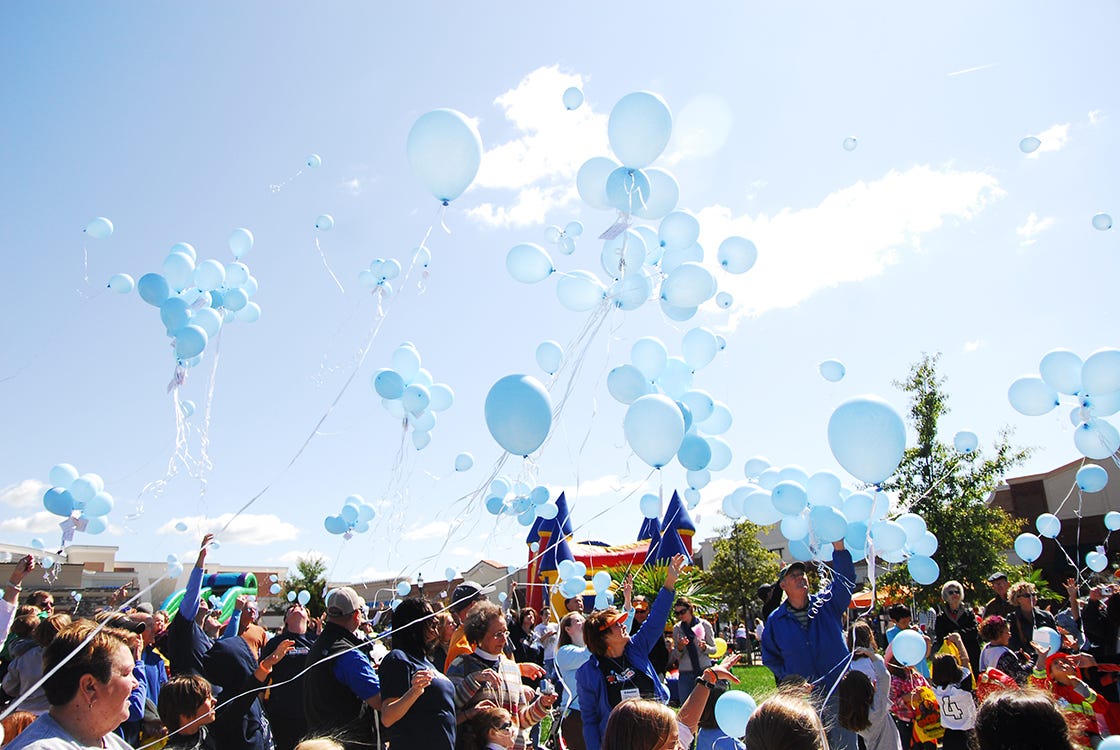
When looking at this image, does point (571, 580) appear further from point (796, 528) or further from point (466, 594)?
point (466, 594)

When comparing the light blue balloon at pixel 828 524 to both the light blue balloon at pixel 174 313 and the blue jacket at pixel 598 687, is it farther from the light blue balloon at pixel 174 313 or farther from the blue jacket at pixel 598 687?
the light blue balloon at pixel 174 313

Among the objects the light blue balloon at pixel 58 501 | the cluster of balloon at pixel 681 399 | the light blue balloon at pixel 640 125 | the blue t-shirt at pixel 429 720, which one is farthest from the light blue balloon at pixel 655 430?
the light blue balloon at pixel 58 501

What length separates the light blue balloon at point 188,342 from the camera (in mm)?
5828

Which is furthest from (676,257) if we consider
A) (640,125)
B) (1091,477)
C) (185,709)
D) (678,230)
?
(1091,477)

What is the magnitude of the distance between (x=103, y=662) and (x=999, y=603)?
273 inches

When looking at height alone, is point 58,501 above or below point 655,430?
below

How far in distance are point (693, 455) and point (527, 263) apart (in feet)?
6.34

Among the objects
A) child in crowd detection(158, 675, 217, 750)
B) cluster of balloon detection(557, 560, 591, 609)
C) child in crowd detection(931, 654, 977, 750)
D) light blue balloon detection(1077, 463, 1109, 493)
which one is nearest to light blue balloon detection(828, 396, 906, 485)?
child in crowd detection(931, 654, 977, 750)

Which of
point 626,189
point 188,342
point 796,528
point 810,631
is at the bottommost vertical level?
point 810,631

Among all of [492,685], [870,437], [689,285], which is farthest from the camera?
[689,285]

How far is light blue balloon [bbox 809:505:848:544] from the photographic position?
4684 millimetres

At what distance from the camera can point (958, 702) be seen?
15.0 feet

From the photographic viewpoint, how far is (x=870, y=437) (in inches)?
169

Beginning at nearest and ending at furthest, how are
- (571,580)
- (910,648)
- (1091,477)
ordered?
1. (910,648)
2. (571,580)
3. (1091,477)
